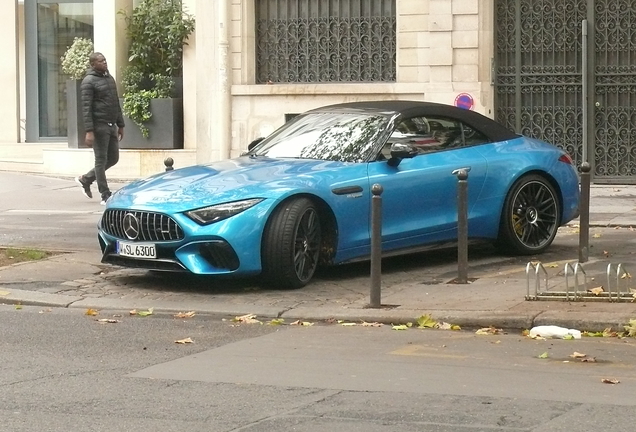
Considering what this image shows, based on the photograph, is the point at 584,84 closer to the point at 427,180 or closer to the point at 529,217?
the point at 529,217

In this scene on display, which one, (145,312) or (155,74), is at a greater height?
(155,74)

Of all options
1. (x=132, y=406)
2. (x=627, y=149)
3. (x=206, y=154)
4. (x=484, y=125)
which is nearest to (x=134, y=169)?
(x=206, y=154)

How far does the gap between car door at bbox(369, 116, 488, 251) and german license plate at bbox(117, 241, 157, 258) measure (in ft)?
6.18

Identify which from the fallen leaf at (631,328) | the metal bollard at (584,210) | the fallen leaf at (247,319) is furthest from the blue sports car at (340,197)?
the fallen leaf at (631,328)

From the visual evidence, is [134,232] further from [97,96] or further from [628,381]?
[97,96]

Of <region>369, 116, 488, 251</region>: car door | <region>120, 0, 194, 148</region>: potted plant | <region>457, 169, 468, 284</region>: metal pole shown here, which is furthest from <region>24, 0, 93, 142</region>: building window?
<region>457, 169, 468, 284</region>: metal pole

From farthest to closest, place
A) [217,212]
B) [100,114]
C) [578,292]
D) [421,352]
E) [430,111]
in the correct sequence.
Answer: [100,114], [430,111], [217,212], [578,292], [421,352]

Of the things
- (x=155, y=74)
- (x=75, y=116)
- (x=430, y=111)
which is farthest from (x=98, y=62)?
(x=430, y=111)

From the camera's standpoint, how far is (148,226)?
10.1 meters

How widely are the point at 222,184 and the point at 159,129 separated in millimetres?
11012

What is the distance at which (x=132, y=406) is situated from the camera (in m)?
6.46

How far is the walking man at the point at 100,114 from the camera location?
16.2m

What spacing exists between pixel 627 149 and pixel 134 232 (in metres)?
10.3

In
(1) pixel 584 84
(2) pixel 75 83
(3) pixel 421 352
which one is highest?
(2) pixel 75 83
